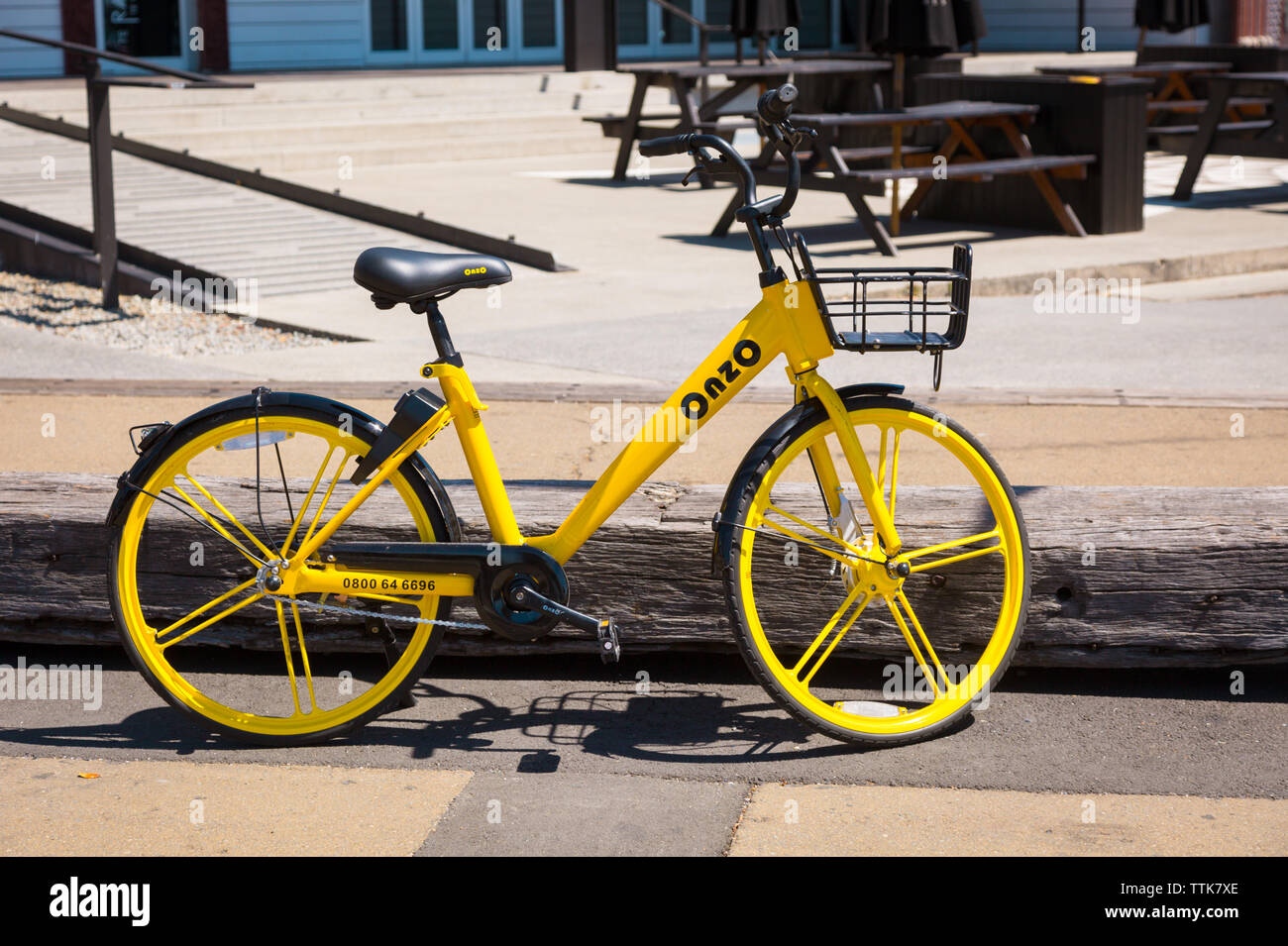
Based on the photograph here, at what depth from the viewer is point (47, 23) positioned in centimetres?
1969

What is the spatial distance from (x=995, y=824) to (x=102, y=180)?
784 centimetres

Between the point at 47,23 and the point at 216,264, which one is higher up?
the point at 47,23

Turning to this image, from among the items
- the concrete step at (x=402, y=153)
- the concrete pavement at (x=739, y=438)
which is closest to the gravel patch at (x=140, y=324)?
the concrete pavement at (x=739, y=438)

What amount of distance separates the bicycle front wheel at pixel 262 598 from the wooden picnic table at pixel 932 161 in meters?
7.08

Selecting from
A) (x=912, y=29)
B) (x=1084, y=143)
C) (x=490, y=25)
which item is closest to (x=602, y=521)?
(x=1084, y=143)

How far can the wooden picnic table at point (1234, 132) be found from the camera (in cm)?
1291

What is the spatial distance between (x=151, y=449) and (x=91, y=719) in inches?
28.0

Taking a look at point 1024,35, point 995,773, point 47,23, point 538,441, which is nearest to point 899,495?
point 995,773

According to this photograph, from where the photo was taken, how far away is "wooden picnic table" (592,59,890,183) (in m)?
13.5

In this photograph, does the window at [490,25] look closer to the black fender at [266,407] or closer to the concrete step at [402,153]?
the concrete step at [402,153]
